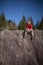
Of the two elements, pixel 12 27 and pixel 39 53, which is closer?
pixel 39 53

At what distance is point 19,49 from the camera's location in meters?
3.16

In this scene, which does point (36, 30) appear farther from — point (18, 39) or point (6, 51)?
point (6, 51)

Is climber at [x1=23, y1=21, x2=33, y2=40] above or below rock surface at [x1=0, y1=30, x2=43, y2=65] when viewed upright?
above

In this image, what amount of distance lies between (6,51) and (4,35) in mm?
314

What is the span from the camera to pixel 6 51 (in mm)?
3168

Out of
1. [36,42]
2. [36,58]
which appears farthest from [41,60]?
[36,42]

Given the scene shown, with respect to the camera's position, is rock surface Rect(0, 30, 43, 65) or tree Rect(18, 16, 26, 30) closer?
rock surface Rect(0, 30, 43, 65)

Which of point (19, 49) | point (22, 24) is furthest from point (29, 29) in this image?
point (19, 49)

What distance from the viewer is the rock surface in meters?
3.13

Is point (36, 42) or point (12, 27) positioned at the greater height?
point (12, 27)

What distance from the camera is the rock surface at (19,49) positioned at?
3133mm

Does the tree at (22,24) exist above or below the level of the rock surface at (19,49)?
above

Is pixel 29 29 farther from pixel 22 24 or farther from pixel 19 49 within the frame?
pixel 19 49

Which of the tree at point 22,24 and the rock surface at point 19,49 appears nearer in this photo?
the rock surface at point 19,49
